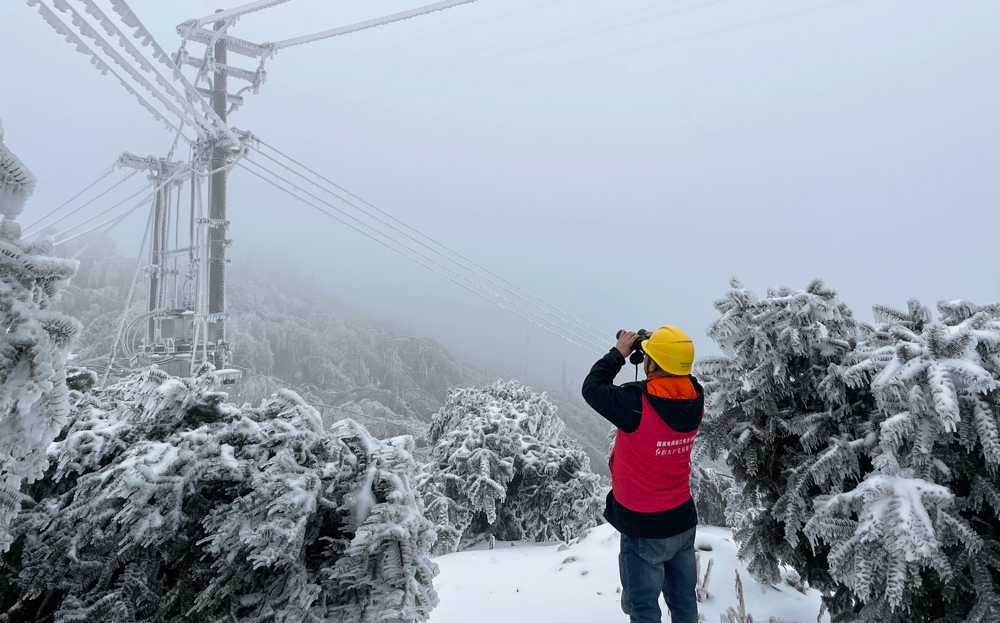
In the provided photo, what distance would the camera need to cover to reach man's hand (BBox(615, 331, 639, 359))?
3.00m

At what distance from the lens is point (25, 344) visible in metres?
1.21

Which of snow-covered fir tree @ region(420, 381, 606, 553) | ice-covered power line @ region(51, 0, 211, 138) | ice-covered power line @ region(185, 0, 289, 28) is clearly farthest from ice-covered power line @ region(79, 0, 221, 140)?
snow-covered fir tree @ region(420, 381, 606, 553)

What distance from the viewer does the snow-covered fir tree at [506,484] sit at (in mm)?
7195

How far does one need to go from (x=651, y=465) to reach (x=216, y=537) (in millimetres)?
2184

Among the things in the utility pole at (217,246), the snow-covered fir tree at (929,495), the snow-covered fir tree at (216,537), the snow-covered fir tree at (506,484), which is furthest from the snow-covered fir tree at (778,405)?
the utility pole at (217,246)

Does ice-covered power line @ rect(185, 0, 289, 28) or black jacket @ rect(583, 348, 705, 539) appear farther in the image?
ice-covered power line @ rect(185, 0, 289, 28)

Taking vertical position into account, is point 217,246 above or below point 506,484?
above

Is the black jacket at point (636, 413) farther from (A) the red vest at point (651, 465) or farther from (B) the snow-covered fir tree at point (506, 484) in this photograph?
(B) the snow-covered fir tree at point (506, 484)

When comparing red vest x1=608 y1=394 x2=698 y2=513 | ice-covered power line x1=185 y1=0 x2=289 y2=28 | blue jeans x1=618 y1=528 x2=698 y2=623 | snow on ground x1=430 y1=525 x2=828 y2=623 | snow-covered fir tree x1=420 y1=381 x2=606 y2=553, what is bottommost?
snow-covered fir tree x1=420 y1=381 x2=606 y2=553

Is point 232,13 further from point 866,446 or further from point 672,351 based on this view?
point 866,446

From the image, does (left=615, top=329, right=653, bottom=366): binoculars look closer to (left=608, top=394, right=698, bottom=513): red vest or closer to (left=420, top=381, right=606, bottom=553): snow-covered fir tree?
(left=608, top=394, right=698, bottom=513): red vest

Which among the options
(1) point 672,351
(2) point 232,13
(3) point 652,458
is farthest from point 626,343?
(2) point 232,13

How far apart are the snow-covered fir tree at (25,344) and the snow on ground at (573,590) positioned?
338cm

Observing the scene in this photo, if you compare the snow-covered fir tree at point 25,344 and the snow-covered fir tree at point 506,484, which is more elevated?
the snow-covered fir tree at point 25,344
